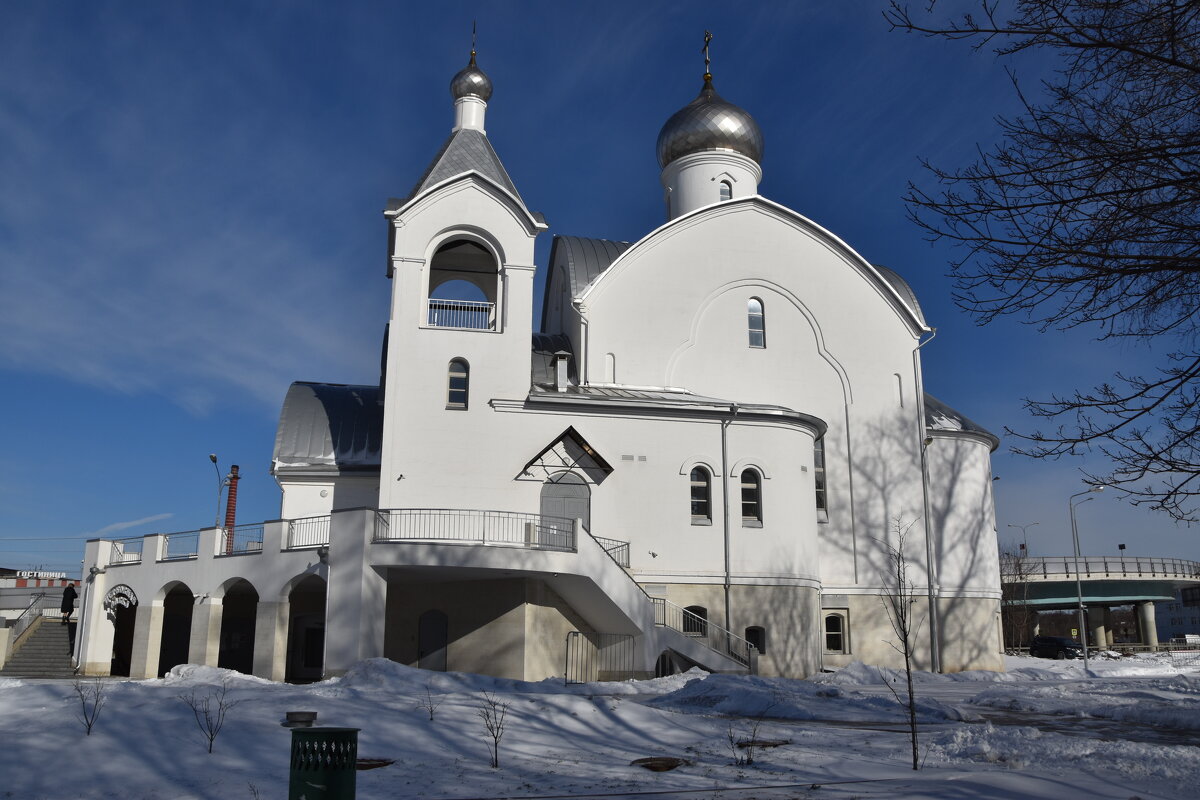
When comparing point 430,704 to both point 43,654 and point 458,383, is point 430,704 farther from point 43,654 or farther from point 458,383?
point 43,654

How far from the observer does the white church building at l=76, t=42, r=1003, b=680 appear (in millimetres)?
20969

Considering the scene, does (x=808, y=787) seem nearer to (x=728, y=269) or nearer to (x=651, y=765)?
(x=651, y=765)

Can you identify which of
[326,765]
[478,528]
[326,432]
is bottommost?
[326,765]

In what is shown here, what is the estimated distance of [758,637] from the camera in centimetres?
2317

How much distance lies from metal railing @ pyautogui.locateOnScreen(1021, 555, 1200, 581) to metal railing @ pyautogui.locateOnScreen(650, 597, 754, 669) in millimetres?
33677

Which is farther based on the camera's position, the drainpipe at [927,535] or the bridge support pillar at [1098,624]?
the bridge support pillar at [1098,624]

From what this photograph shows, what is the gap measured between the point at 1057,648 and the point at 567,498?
27.3m

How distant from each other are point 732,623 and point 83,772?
15.8 metres

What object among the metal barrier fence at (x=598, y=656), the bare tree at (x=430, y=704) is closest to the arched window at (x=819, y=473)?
the metal barrier fence at (x=598, y=656)

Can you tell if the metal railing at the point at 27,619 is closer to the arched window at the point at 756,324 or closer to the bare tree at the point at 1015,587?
the arched window at the point at 756,324

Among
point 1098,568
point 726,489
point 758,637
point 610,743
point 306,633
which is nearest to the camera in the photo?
point 610,743

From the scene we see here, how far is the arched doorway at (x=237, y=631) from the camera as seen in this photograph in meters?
26.1

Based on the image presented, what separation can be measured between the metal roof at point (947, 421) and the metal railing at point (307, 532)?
53.4ft

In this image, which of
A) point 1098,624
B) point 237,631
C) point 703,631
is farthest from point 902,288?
point 1098,624
